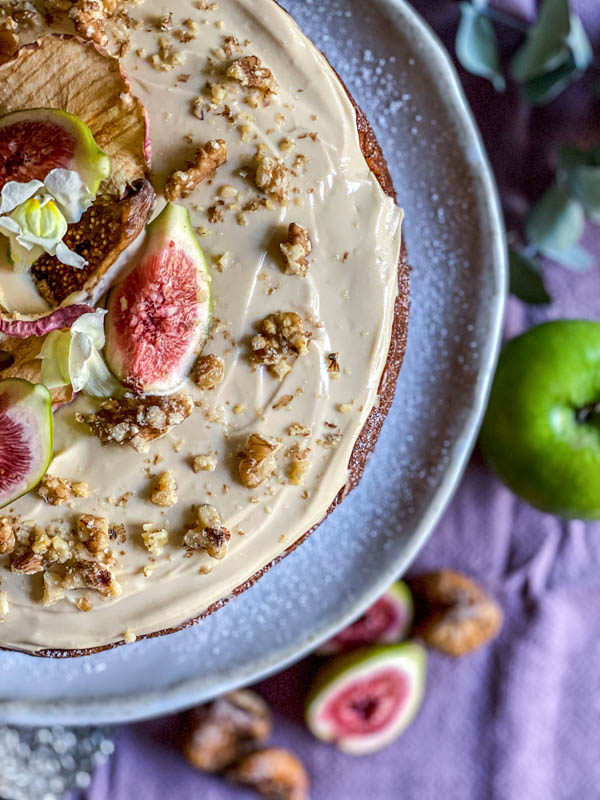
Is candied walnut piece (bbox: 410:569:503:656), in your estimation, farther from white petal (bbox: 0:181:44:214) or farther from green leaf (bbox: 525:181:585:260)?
white petal (bbox: 0:181:44:214)

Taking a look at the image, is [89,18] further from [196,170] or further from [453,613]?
[453,613]

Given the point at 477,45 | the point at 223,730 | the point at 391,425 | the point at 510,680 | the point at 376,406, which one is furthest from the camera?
the point at 510,680

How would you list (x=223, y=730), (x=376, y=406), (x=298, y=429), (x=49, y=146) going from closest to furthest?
(x=49, y=146) → (x=298, y=429) → (x=376, y=406) → (x=223, y=730)

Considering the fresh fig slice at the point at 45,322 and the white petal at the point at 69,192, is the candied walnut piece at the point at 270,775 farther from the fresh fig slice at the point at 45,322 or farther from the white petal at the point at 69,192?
the white petal at the point at 69,192

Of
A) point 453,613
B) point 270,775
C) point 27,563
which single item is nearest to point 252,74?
point 27,563

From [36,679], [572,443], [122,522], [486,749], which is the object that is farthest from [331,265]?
[486,749]

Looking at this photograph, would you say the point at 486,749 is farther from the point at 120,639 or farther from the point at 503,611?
the point at 120,639

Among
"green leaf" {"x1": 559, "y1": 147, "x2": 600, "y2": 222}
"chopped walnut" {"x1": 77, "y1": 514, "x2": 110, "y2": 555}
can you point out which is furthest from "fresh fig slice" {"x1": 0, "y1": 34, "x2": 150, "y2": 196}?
"green leaf" {"x1": 559, "y1": 147, "x2": 600, "y2": 222}

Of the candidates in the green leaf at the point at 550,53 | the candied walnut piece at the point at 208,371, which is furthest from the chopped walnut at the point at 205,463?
the green leaf at the point at 550,53
